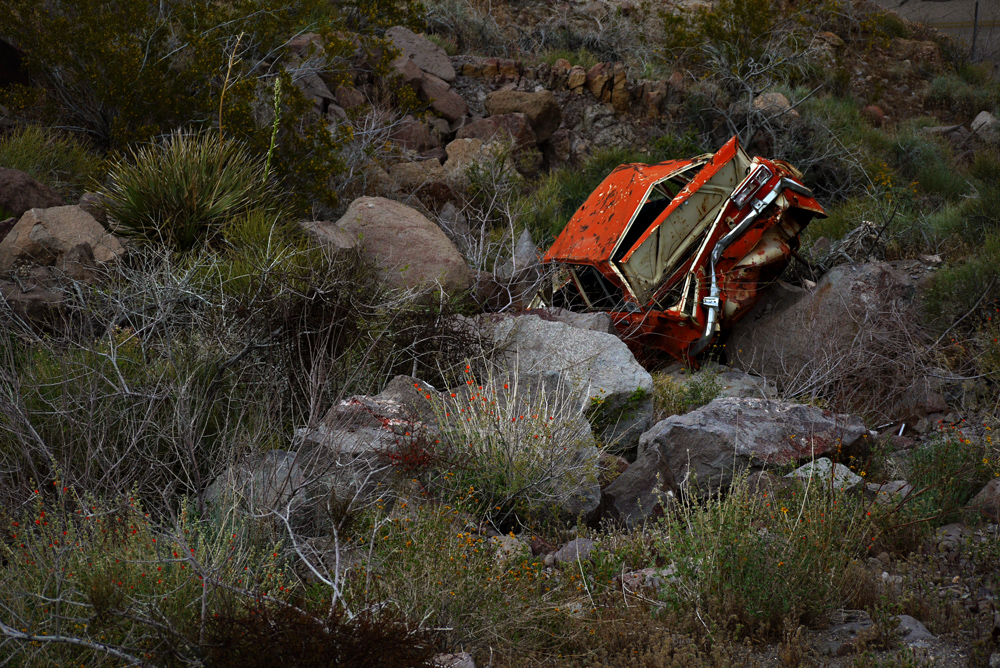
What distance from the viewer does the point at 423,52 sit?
45.4ft

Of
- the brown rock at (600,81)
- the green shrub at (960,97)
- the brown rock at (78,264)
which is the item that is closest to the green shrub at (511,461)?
the brown rock at (78,264)

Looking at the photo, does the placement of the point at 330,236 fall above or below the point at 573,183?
above

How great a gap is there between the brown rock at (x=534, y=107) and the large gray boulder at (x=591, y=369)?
7579 mm

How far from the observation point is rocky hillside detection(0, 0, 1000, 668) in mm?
3139

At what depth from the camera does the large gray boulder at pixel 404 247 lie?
277 inches

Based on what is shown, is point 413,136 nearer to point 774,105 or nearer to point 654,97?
point 654,97

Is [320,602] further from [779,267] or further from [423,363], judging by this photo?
[779,267]

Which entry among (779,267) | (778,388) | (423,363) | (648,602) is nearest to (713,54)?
(779,267)

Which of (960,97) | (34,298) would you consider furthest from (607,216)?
(960,97)

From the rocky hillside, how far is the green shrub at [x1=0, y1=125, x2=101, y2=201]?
4 centimetres

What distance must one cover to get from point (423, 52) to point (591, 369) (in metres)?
9.67

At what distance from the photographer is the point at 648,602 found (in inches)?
135

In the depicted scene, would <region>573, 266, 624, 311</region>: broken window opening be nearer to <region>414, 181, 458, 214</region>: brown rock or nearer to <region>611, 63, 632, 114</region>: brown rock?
<region>414, 181, 458, 214</region>: brown rock

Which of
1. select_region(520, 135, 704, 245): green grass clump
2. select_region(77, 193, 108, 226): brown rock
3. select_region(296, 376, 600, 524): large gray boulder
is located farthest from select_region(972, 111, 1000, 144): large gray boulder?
select_region(77, 193, 108, 226): brown rock
